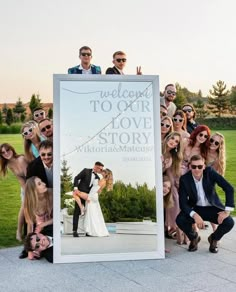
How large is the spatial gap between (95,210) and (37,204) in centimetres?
59

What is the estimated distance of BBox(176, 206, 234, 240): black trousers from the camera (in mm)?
4590

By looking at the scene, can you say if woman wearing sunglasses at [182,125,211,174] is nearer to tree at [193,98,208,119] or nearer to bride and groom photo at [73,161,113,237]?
bride and groom photo at [73,161,113,237]

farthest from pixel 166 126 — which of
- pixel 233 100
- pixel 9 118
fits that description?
pixel 233 100

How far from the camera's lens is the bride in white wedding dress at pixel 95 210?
430cm

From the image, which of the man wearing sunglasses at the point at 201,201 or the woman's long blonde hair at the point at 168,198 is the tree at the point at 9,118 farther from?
the man wearing sunglasses at the point at 201,201

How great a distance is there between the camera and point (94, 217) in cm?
431

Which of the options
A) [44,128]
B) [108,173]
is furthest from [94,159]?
[44,128]

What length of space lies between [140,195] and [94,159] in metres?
0.54

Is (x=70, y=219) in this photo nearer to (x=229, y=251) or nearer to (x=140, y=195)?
(x=140, y=195)

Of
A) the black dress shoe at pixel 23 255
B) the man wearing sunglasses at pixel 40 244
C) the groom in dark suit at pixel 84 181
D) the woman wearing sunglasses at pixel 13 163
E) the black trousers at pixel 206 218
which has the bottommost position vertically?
the black dress shoe at pixel 23 255

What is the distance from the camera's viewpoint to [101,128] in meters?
4.43

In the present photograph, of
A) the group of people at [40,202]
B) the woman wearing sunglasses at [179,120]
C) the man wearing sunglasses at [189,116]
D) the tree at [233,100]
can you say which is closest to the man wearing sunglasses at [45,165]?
the group of people at [40,202]

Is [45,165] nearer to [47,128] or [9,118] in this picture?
[47,128]

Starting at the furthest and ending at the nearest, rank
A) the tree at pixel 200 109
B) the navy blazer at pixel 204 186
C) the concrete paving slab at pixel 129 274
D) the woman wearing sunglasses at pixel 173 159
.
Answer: the tree at pixel 200 109 < the woman wearing sunglasses at pixel 173 159 < the navy blazer at pixel 204 186 < the concrete paving slab at pixel 129 274
